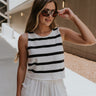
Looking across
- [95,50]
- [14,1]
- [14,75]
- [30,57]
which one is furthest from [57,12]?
[14,1]

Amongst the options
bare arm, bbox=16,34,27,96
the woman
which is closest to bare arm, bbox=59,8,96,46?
the woman

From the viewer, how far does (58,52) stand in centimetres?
92

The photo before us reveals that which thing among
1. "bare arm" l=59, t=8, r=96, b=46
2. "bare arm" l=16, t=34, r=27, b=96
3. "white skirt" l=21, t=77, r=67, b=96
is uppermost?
"bare arm" l=59, t=8, r=96, b=46

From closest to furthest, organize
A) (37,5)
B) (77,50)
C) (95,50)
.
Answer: (37,5)
(95,50)
(77,50)

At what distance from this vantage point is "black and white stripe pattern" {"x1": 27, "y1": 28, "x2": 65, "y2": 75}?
0.90m

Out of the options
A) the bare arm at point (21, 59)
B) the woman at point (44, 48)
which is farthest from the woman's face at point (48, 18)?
the bare arm at point (21, 59)

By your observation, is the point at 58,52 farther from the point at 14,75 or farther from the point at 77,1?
the point at 77,1

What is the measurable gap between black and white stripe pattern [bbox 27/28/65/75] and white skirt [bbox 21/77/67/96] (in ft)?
0.18

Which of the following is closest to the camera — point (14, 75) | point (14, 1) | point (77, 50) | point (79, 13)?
point (14, 75)

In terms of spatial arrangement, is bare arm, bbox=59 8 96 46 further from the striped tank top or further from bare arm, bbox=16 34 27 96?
bare arm, bbox=16 34 27 96

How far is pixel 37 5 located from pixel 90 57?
503 cm

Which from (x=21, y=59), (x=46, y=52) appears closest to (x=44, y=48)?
(x=46, y=52)

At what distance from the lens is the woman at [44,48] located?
90 centimetres

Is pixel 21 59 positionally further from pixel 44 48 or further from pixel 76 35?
pixel 76 35
